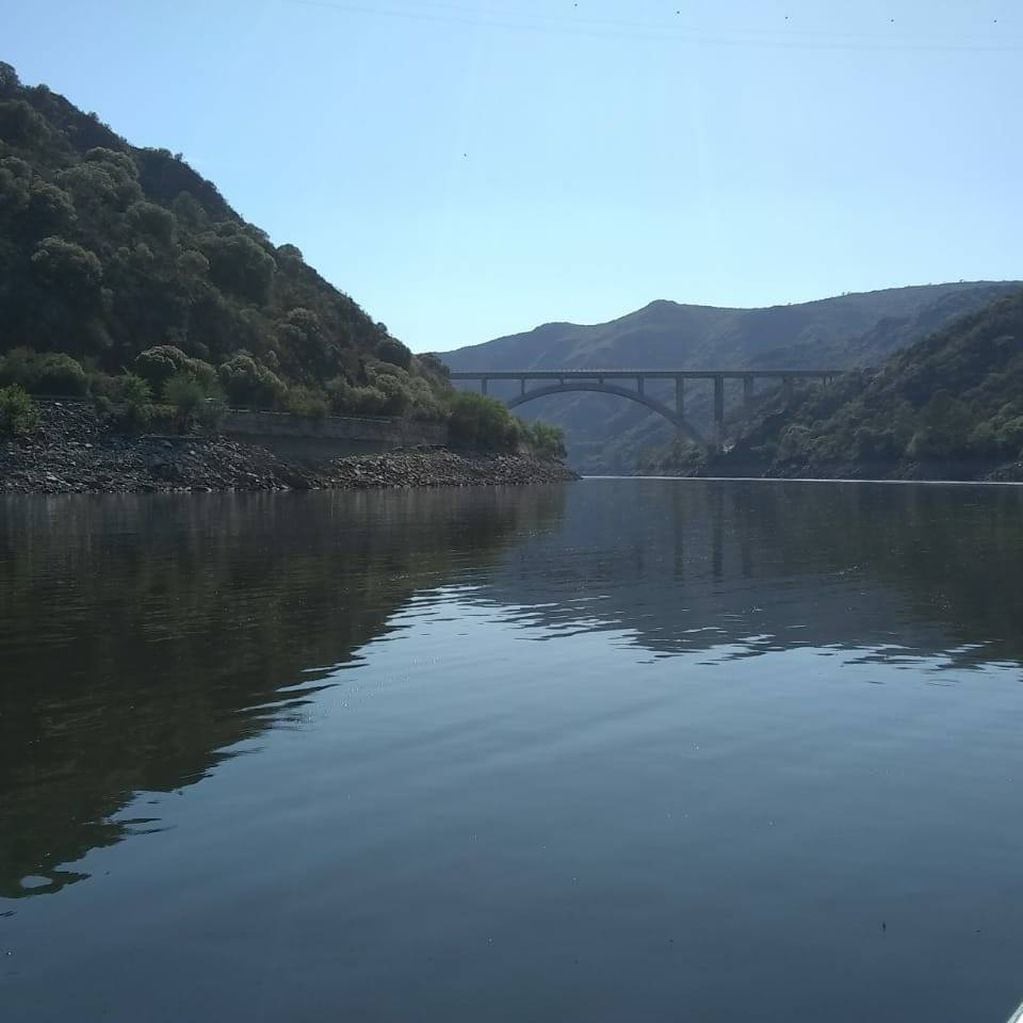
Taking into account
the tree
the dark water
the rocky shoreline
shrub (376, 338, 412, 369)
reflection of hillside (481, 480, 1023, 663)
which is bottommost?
reflection of hillside (481, 480, 1023, 663)

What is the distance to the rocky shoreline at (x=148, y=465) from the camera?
262ft

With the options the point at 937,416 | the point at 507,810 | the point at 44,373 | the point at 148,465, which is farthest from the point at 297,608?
the point at 937,416

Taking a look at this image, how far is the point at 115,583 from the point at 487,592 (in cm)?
835

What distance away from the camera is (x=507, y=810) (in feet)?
33.8

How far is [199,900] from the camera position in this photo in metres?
8.24

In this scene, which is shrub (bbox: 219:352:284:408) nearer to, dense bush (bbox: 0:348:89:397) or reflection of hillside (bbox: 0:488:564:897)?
dense bush (bbox: 0:348:89:397)

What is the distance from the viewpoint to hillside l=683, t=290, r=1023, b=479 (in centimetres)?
15025

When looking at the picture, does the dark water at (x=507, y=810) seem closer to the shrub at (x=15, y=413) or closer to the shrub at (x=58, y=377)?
the shrub at (x=15, y=413)

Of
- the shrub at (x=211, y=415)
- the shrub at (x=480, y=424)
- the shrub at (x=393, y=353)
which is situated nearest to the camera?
the shrub at (x=211, y=415)

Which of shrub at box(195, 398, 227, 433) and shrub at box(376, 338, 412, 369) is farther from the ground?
shrub at box(376, 338, 412, 369)

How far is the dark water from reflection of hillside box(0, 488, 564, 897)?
0.07 meters

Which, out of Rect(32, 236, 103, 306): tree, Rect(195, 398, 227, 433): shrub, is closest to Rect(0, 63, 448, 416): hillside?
Rect(32, 236, 103, 306): tree

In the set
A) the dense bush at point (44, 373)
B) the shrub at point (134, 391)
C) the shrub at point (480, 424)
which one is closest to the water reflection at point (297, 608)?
the shrub at point (134, 391)

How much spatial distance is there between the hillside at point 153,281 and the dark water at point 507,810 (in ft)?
263
